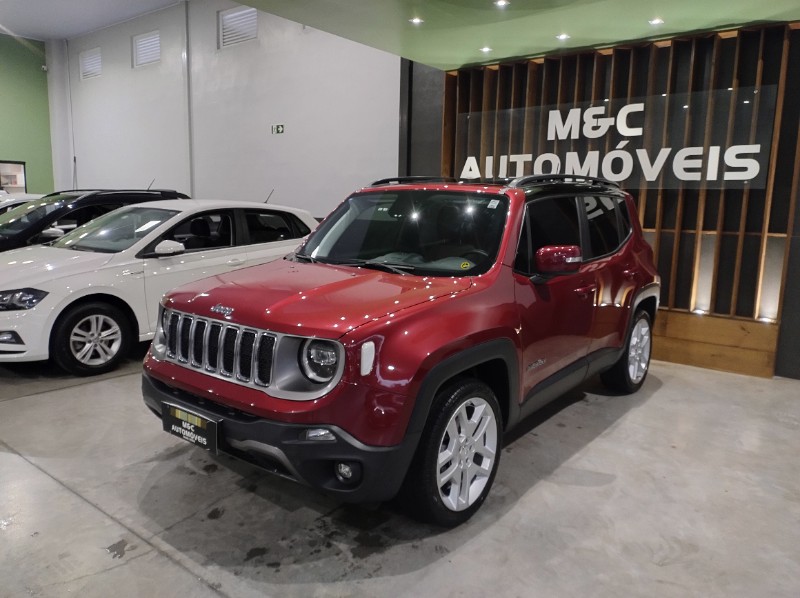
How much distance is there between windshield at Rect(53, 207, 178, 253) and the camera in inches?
205

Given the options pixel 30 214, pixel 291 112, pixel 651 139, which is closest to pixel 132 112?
pixel 291 112

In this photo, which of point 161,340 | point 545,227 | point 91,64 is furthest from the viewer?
point 91,64

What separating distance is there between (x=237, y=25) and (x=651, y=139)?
7726mm

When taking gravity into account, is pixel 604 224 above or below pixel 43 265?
above

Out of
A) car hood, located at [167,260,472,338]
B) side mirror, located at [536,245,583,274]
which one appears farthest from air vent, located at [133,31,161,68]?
side mirror, located at [536,245,583,274]

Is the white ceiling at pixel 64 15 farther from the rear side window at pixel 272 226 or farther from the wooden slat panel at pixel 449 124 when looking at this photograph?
the rear side window at pixel 272 226

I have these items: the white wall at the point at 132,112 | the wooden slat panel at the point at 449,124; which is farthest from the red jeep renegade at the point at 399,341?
the white wall at the point at 132,112

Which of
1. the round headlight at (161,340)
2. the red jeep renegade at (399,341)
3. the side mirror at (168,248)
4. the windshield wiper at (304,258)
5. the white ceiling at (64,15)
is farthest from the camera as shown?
the white ceiling at (64,15)

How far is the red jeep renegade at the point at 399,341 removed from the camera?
7.50 ft

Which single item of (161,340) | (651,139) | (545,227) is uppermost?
(651,139)

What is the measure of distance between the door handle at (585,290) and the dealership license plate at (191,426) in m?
2.19

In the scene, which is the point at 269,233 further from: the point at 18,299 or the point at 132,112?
the point at 132,112

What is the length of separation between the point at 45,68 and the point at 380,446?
1635 centimetres

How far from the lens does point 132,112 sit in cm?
1258
